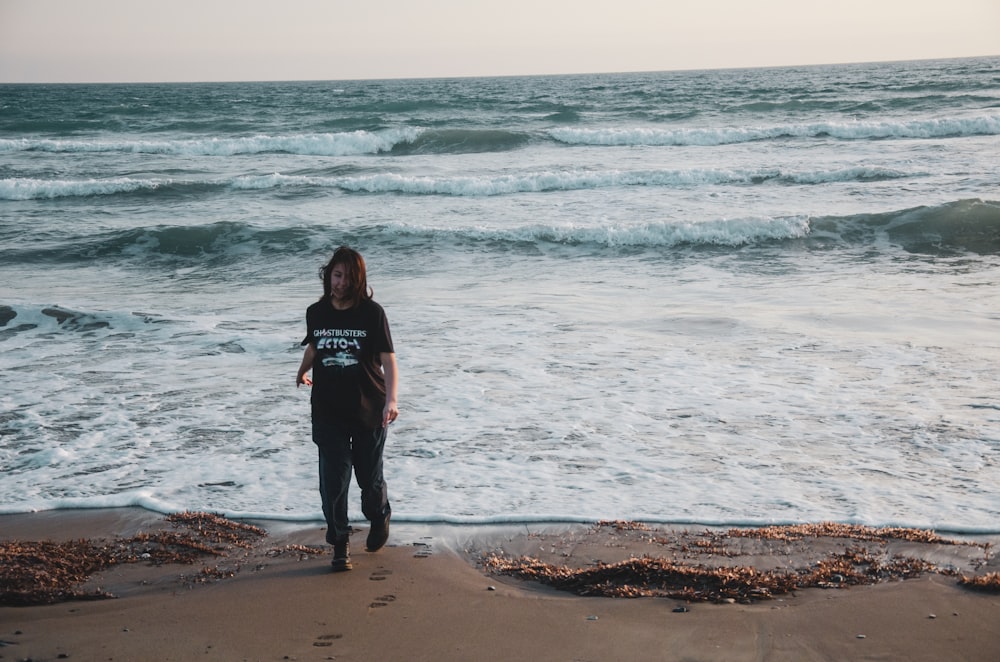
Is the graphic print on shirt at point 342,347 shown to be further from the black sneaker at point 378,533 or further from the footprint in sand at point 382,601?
the footprint in sand at point 382,601

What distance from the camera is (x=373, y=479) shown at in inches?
169

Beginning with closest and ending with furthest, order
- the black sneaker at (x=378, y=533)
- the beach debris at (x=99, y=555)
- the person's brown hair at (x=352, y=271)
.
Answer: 1. the beach debris at (x=99, y=555)
2. the person's brown hair at (x=352, y=271)
3. the black sneaker at (x=378, y=533)

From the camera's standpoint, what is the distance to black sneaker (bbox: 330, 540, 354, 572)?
4191 mm

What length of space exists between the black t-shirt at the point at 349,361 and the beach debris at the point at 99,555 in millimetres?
940

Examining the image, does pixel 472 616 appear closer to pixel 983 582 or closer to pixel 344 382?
pixel 344 382

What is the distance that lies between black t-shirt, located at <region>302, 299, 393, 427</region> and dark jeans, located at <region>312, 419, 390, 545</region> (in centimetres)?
7

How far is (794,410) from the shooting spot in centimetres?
677

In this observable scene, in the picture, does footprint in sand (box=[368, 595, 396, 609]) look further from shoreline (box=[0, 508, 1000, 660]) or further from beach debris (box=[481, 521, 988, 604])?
beach debris (box=[481, 521, 988, 604])

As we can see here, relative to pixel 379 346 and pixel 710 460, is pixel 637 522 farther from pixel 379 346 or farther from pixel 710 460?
pixel 379 346

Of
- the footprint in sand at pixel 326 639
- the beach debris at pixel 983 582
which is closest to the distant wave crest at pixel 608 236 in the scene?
the beach debris at pixel 983 582

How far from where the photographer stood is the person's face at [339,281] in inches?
161

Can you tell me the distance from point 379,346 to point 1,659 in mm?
1892

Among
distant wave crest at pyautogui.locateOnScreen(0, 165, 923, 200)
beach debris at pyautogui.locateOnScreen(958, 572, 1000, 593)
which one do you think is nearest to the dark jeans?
beach debris at pyautogui.locateOnScreen(958, 572, 1000, 593)

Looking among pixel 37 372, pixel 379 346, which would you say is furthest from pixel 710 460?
pixel 37 372
